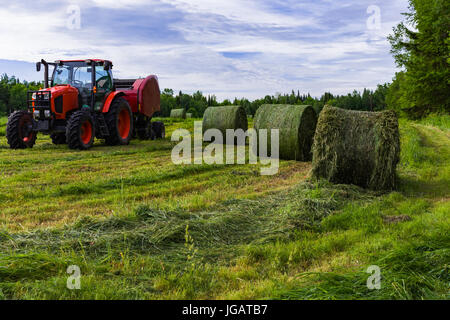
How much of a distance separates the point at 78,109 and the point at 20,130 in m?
1.82

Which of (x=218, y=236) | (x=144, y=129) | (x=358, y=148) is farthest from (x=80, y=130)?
(x=218, y=236)

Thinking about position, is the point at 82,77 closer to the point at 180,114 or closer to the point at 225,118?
the point at 225,118

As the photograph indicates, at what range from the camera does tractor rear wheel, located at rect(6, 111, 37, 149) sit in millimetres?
12578

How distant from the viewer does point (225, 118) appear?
15336mm

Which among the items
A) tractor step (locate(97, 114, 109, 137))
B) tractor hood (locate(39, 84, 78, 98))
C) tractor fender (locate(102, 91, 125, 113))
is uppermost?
tractor hood (locate(39, 84, 78, 98))

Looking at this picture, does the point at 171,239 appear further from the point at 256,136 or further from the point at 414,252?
the point at 256,136

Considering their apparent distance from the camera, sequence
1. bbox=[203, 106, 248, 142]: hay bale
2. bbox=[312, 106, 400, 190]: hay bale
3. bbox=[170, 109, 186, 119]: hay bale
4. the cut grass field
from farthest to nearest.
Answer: bbox=[170, 109, 186, 119]: hay bale → bbox=[203, 106, 248, 142]: hay bale → bbox=[312, 106, 400, 190]: hay bale → the cut grass field

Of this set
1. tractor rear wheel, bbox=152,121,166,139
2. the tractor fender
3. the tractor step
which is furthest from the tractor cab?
tractor rear wheel, bbox=152,121,166,139

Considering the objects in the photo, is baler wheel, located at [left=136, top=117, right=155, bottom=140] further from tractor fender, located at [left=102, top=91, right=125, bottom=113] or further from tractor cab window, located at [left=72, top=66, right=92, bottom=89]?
tractor cab window, located at [left=72, top=66, right=92, bottom=89]

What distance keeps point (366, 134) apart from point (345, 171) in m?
0.77

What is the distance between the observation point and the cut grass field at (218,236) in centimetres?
339
